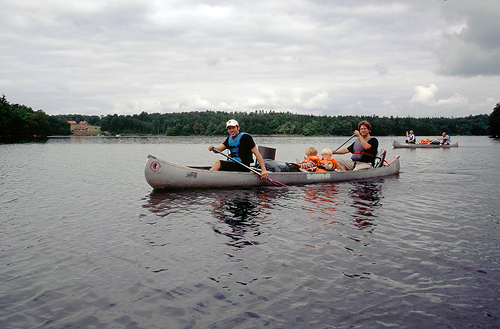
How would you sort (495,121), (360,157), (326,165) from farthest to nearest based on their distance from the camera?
(495,121)
(360,157)
(326,165)

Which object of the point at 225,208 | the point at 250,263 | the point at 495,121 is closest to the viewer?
the point at 250,263

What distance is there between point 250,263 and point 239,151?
7371 millimetres

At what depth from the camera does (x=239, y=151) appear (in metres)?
13.0

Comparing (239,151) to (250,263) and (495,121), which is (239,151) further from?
(495,121)

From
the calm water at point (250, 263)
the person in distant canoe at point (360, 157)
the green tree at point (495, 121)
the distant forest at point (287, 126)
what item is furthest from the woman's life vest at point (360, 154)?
the distant forest at point (287, 126)

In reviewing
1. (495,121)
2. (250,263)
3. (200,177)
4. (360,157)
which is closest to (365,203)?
(200,177)

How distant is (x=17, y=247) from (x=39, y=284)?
2105 millimetres

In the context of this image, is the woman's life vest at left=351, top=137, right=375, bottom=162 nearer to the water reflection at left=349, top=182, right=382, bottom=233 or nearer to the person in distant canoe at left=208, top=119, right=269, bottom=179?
the water reflection at left=349, top=182, right=382, bottom=233

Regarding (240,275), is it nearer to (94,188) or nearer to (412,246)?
(412,246)

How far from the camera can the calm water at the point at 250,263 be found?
4.36 m

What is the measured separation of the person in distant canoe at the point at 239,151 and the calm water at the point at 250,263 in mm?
1947

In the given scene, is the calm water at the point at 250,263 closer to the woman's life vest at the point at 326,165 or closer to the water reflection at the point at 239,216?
the water reflection at the point at 239,216

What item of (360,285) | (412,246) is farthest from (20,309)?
(412,246)

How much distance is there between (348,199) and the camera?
11.6 meters
